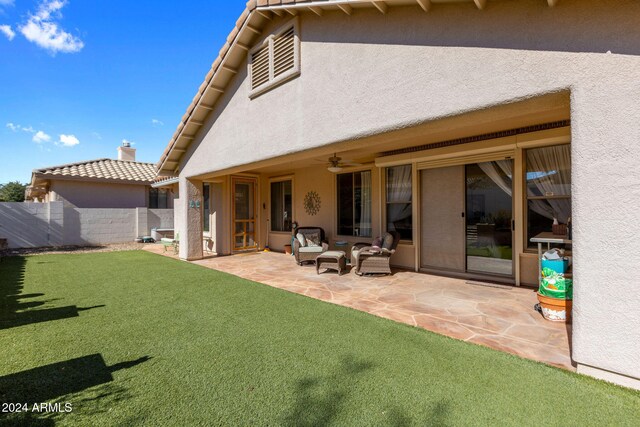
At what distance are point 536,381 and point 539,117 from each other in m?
4.92

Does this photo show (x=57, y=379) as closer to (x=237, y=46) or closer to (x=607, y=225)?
(x=607, y=225)

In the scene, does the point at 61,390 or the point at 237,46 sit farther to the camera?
the point at 237,46

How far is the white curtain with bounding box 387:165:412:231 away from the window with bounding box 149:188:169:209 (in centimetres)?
1746

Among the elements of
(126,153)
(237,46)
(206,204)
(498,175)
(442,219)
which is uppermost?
(126,153)

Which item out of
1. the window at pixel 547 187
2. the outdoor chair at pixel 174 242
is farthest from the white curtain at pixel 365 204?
the outdoor chair at pixel 174 242

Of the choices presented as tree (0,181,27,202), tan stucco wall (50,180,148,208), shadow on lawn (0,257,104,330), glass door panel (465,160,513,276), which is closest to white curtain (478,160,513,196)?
glass door panel (465,160,513,276)

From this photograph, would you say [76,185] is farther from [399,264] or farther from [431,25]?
[431,25]

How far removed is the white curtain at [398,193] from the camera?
885 centimetres

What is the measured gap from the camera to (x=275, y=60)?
6840 mm

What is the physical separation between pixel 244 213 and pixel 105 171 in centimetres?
1219

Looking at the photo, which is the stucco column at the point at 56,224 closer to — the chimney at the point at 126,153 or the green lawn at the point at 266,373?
the chimney at the point at 126,153

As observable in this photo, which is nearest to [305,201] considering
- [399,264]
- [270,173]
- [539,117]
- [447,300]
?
[270,173]

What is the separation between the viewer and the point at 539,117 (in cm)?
562

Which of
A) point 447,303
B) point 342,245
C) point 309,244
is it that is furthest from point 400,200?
point 447,303
